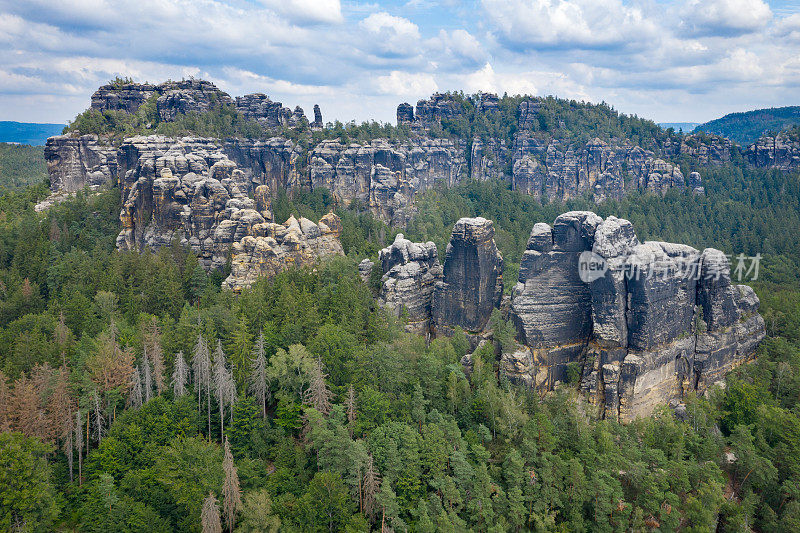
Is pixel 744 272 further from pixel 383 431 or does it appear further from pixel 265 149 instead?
pixel 265 149

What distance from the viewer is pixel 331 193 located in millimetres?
92438

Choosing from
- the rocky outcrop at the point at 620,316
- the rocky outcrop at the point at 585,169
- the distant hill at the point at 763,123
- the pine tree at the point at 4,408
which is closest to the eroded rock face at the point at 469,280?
the rocky outcrop at the point at 620,316

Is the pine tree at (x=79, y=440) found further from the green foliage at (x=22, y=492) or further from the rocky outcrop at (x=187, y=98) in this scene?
the rocky outcrop at (x=187, y=98)

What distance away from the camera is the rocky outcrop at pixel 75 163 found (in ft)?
248

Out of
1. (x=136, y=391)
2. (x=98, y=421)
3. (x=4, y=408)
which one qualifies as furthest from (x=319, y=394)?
(x=4, y=408)

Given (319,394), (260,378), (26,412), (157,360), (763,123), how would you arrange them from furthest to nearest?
1. (763,123)
2. (157,360)
3. (260,378)
4. (319,394)
5. (26,412)

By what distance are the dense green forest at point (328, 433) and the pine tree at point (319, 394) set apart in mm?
207

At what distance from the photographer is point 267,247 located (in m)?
54.5

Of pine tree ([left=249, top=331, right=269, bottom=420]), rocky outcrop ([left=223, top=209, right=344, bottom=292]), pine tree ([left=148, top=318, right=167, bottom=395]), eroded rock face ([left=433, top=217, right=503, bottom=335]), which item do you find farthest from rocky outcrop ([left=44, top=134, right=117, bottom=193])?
eroded rock face ([left=433, top=217, right=503, bottom=335])

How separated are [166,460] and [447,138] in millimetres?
100210

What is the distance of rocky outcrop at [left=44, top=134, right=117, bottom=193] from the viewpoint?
248 ft

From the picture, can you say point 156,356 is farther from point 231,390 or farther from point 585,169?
point 585,169

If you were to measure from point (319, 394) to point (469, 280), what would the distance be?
61.9ft

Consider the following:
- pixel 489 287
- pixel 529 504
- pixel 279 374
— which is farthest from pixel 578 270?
pixel 279 374
